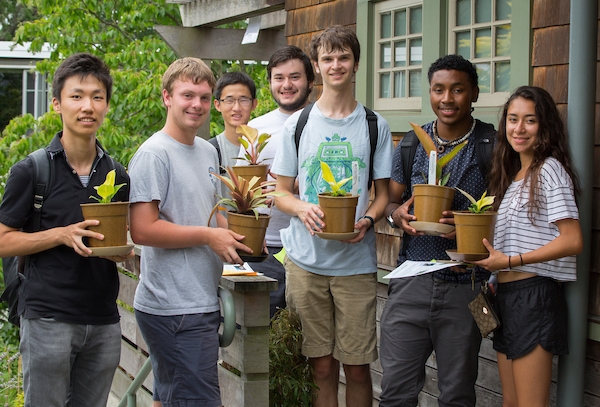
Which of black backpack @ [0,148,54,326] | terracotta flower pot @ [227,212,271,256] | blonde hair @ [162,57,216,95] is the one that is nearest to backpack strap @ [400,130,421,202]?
terracotta flower pot @ [227,212,271,256]

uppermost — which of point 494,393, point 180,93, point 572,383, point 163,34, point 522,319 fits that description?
point 163,34

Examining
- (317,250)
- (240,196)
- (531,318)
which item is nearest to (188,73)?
(240,196)

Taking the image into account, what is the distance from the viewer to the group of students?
2.92 metres

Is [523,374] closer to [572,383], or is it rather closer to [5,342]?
[572,383]

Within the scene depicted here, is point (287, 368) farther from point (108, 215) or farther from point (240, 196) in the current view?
point (108, 215)

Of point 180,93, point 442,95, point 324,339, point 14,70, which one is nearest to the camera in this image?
point 180,93

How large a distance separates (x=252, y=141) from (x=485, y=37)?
1575 mm

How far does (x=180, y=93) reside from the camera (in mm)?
3176

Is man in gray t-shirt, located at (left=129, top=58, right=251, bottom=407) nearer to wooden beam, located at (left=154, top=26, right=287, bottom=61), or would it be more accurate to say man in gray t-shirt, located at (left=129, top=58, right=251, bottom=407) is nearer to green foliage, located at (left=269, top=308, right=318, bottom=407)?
green foliage, located at (left=269, top=308, right=318, bottom=407)

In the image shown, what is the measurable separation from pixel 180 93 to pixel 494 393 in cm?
246

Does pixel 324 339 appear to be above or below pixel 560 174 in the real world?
below

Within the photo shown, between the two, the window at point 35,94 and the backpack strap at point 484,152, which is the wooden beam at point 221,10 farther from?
the window at point 35,94

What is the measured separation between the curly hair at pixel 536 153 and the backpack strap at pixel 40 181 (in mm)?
1813

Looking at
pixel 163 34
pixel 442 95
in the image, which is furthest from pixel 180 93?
pixel 163 34
